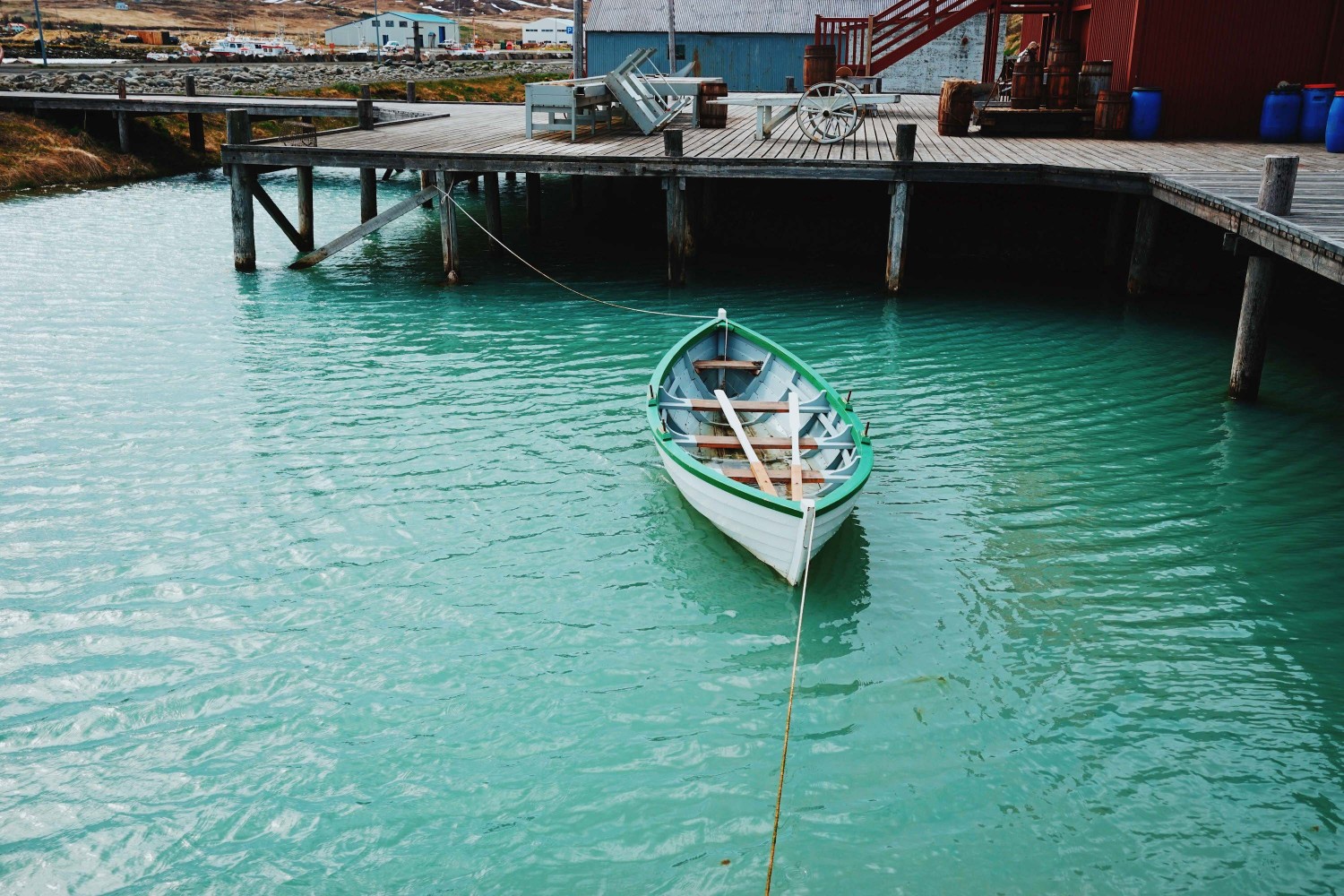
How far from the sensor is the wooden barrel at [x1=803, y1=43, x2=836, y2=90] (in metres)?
21.0

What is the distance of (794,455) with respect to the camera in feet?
29.0

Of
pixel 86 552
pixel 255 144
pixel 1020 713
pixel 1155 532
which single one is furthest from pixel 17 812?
pixel 255 144

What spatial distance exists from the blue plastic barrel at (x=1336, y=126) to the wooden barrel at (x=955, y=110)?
5680 millimetres

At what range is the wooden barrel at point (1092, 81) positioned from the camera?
756 inches

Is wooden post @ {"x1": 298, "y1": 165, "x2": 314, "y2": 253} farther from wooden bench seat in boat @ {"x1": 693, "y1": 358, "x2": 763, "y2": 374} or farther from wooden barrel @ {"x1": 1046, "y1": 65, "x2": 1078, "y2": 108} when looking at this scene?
wooden barrel @ {"x1": 1046, "y1": 65, "x2": 1078, "y2": 108}

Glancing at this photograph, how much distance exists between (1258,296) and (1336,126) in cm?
754

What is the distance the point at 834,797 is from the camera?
598 centimetres

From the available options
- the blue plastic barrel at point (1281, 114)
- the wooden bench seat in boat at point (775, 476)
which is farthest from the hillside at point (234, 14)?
the wooden bench seat in boat at point (775, 476)

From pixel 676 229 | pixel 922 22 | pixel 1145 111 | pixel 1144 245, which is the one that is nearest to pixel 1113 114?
pixel 1145 111

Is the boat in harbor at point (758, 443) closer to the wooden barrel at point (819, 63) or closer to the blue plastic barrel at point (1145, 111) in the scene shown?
the blue plastic barrel at point (1145, 111)

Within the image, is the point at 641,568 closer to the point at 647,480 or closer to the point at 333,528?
the point at 647,480

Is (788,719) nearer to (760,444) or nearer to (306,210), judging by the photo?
(760,444)

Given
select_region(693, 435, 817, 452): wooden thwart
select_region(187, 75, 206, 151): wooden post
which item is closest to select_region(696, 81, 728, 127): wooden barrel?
select_region(693, 435, 817, 452): wooden thwart

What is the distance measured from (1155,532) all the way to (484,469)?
6.10 metres
